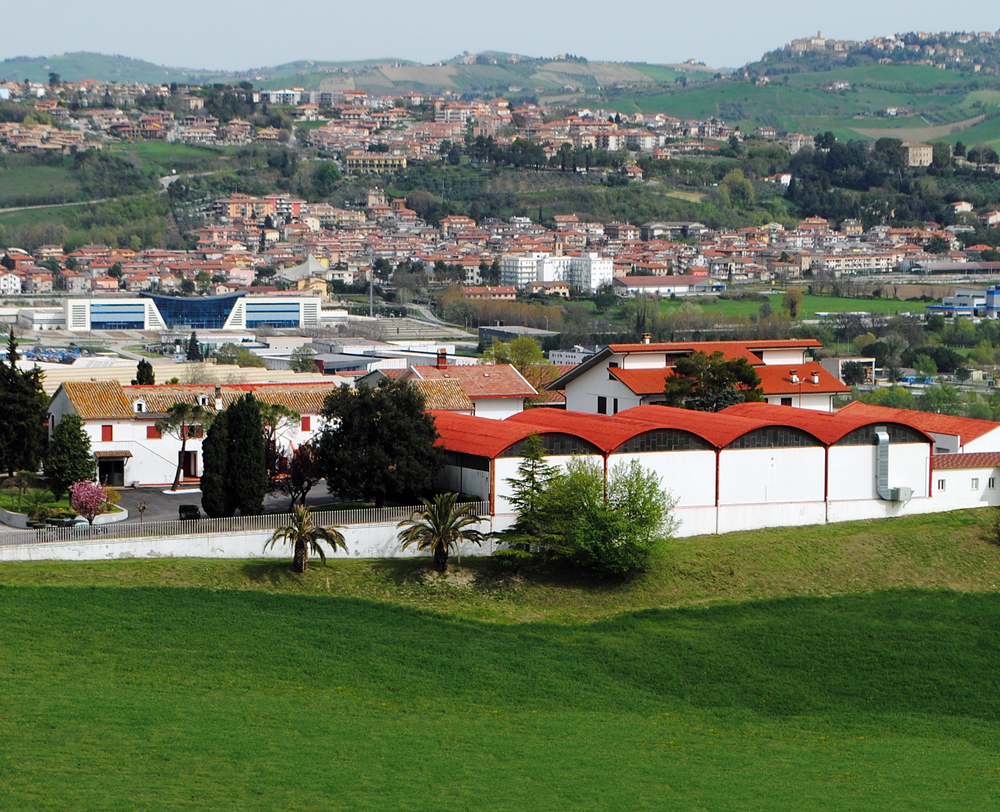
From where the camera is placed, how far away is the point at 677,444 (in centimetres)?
2900

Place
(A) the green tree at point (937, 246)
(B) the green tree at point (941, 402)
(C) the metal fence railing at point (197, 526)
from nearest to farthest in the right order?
(C) the metal fence railing at point (197, 526), (B) the green tree at point (941, 402), (A) the green tree at point (937, 246)

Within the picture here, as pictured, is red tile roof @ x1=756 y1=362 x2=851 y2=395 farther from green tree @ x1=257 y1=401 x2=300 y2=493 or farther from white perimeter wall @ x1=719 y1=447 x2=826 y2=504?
green tree @ x1=257 y1=401 x2=300 y2=493

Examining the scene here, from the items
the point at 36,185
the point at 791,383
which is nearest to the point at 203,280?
the point at 36,185

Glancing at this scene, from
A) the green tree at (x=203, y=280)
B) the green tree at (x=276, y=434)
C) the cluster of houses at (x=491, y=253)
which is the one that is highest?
the cluster of houses at (x=491, y=253)

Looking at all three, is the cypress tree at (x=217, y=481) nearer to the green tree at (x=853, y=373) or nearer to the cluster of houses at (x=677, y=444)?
the cluster of houses at (x=677, y=444)

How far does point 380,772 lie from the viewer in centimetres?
1741

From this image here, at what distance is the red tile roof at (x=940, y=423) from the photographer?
3350 cm

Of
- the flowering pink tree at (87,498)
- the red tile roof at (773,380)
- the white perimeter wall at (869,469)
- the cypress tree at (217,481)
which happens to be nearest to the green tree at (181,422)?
the cypress tree at (217,481)

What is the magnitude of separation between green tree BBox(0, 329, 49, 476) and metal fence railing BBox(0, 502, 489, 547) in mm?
5669

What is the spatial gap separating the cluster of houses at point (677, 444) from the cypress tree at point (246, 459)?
12.5ft

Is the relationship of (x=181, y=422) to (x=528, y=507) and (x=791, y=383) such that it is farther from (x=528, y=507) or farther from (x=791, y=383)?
(x=791, y=383)

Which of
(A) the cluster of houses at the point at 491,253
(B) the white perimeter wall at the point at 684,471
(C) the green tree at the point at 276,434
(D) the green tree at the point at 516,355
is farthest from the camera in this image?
(A) the cluster of houses at the point at 491,253

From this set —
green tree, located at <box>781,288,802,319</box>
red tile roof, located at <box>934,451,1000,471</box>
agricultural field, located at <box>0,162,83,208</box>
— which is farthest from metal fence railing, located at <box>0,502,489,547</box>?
agricultural field, located at <box>0,162,83,208</box>

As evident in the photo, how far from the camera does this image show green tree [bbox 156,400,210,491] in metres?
32.1
